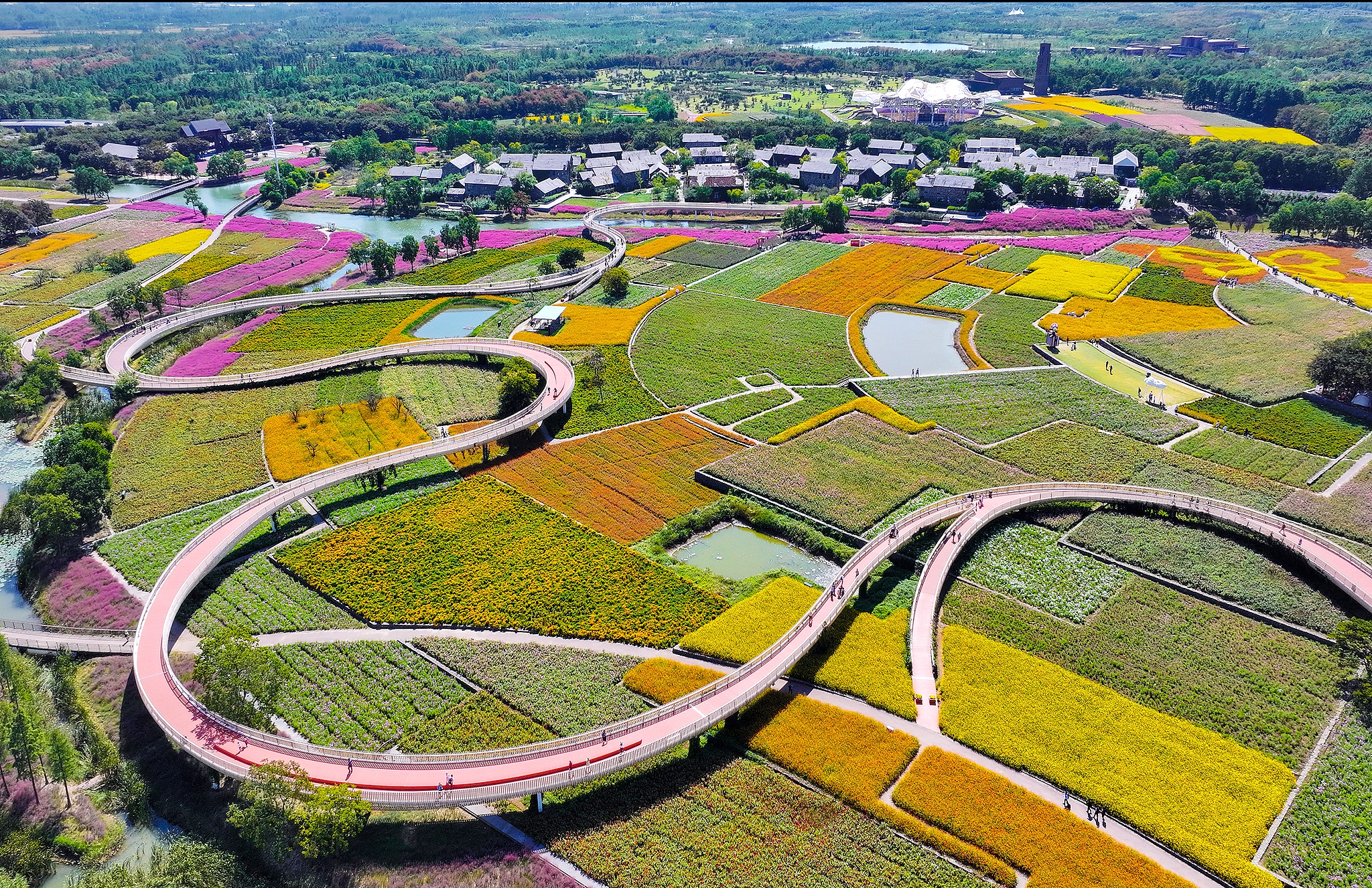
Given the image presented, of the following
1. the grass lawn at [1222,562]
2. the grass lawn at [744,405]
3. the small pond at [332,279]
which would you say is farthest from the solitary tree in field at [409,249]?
the grass lawn at [1222,562]

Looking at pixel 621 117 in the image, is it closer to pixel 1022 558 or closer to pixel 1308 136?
pixel 1308 136

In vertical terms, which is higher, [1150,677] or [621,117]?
[621,117]

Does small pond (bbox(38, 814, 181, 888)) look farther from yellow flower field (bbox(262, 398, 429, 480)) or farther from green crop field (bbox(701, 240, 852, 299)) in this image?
green crop field (bbox(701, 240, 852, 299))

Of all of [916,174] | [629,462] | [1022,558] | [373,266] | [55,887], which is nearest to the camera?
[55,887]

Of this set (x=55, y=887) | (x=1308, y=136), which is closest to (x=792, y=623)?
(x=55, y=887)

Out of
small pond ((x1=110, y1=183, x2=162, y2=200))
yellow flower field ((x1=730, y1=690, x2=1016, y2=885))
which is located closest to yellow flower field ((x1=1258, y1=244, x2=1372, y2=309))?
yellow flower field ((x1=730, y1=690, x2=1016, y2=885))

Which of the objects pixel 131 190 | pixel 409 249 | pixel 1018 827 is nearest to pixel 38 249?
pixel 131 190

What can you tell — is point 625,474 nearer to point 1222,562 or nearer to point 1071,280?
point 1222,562
